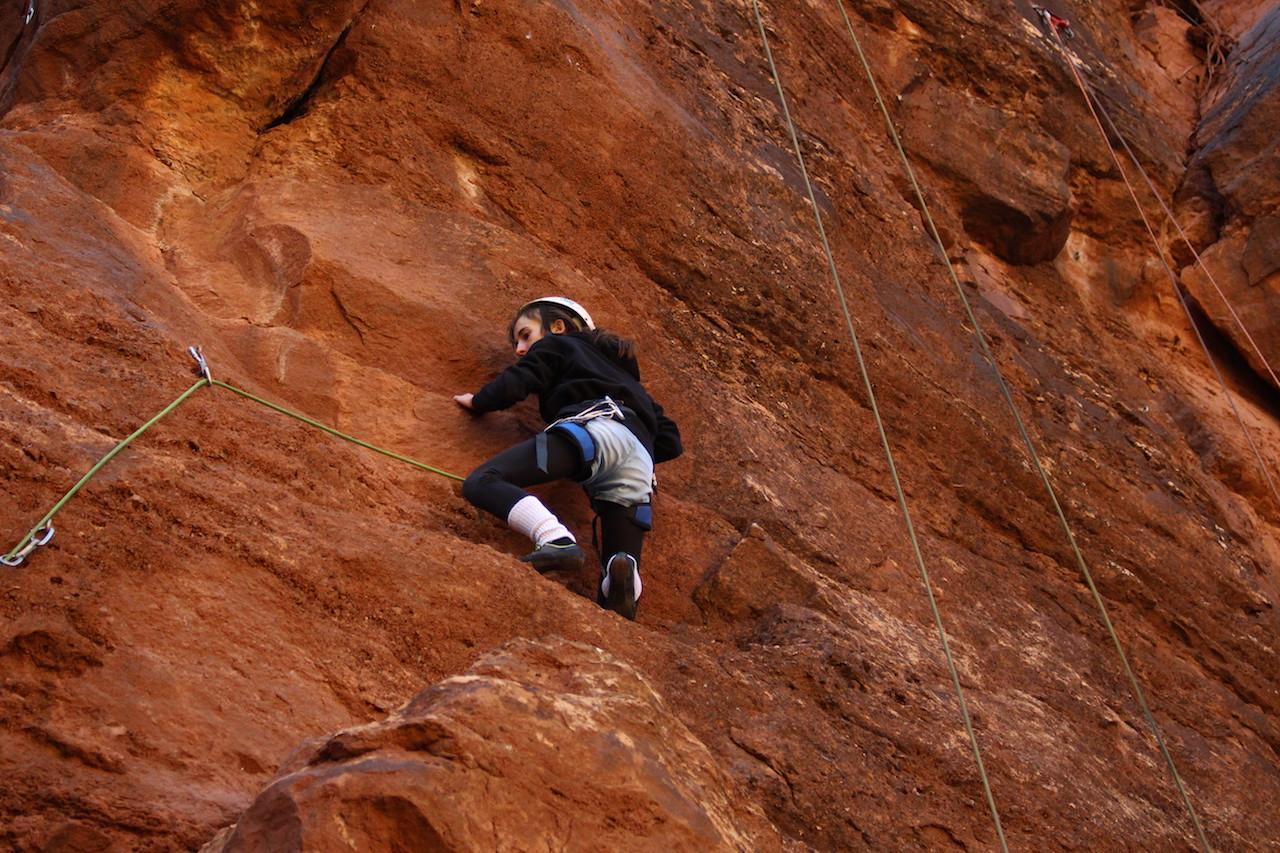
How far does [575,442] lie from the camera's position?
5902 mm

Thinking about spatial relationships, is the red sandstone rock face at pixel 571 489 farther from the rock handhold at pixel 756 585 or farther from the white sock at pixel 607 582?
the white sock at pixel 607 582

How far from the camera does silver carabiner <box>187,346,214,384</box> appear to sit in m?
5.45

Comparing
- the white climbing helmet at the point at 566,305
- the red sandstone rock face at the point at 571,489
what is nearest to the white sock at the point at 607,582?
the red sandstone rock face at the point at 571,489

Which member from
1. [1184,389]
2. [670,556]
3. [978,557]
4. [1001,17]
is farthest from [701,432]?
[1001,17]

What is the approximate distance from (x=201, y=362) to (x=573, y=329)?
189 cm

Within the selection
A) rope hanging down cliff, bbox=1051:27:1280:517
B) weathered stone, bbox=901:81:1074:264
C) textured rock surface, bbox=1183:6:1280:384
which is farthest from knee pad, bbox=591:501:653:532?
textured rock surface, bbox=1183:6:1280:384

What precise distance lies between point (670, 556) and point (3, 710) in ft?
9.88

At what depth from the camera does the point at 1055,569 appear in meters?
8.34

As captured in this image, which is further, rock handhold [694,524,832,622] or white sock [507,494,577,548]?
rock handhold [694,524,832,622]

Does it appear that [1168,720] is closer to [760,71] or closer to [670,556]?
[670,556]

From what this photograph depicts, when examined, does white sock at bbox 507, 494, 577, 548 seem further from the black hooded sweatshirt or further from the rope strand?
the black hooded sweatshirt

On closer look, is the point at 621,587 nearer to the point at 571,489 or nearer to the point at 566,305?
the point at 571,489

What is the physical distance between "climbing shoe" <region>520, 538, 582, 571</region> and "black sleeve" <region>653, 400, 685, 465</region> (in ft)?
3.51

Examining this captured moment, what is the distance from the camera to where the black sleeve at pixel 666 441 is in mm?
6523
